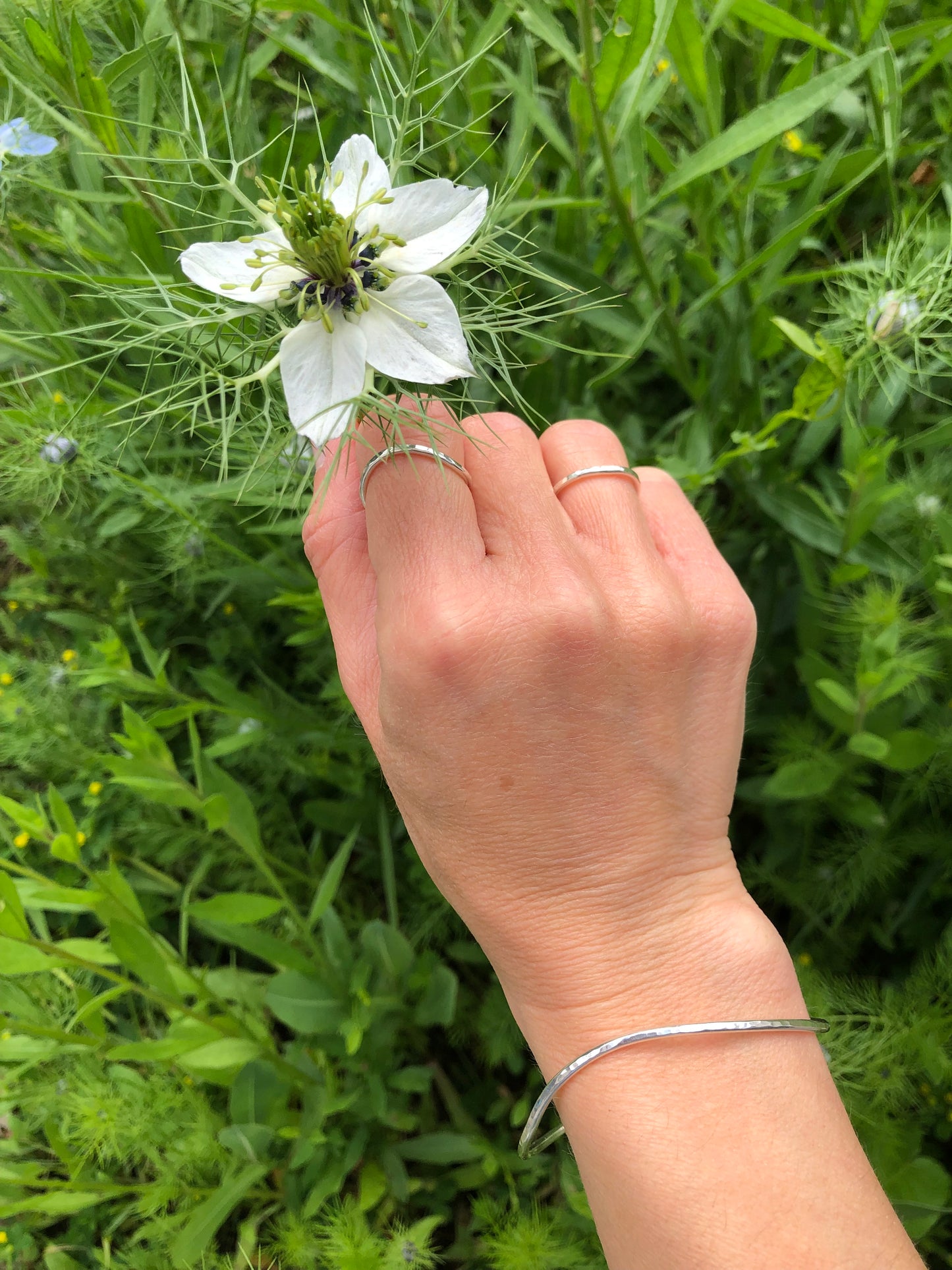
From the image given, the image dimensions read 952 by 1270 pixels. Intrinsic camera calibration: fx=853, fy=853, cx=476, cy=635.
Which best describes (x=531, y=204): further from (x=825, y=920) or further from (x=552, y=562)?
(x=825, y=920)

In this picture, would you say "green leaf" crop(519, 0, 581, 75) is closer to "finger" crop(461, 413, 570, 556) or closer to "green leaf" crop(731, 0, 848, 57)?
"green leaf" crop(731, 0, 848, 57)

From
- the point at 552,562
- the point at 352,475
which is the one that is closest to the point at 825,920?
the point at 552,562

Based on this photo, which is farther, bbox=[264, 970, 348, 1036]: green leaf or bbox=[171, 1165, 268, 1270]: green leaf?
bbox=[264, 970, 348, 1036]: green leaf

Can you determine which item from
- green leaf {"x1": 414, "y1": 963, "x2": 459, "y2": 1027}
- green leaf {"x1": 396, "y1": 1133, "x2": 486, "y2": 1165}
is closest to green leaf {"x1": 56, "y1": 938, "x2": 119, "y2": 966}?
green leaf {"x1": 414, "y1": 963, "x2": 459, "y2": 1027}

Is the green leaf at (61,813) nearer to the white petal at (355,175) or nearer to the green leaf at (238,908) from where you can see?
→ the green leaf at (238,908)

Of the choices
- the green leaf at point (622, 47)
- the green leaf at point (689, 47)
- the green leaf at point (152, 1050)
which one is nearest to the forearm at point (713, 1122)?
the green leaf at point (152, 1050)

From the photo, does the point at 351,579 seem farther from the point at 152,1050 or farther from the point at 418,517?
the point at 152,1050
